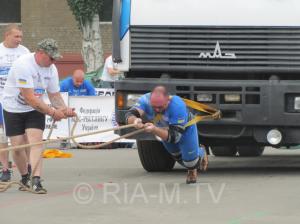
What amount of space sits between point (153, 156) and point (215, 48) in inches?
67.9

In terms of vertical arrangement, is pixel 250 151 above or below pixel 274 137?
below

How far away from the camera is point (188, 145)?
364 inches

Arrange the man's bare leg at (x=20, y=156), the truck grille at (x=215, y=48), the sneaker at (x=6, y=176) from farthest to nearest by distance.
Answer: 1. the sneaker at (x=6, y=176)
2. the truck grille at (x=215, y=48)
3. the man's bare leg at (x=20, y=156)

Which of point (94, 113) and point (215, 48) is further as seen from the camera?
point (94, 113)

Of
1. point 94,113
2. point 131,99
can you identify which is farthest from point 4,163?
point 94,113

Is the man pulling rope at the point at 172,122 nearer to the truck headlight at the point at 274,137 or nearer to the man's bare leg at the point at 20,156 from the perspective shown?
the truck headlight at the point at 274,137

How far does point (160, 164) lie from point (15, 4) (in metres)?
20.8

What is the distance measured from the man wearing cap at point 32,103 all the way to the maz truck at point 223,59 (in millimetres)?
1174

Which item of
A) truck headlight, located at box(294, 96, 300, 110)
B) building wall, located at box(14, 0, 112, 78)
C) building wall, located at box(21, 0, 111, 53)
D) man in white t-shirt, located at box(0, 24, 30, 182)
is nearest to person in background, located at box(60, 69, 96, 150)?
man in white t-shirt, located at box(0, 24, 30, 182)

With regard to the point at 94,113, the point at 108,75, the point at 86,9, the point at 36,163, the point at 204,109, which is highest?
the point at 86,9

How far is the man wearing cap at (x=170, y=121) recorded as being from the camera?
885 cm

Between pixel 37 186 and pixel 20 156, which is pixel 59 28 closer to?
pixel 20 156

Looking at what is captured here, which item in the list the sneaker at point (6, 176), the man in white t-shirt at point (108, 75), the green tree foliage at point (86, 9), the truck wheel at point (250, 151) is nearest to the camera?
the sneaker at point (6, 176)

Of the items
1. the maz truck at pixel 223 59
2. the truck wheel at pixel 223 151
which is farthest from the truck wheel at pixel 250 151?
the maz truck at pixel 223 59
